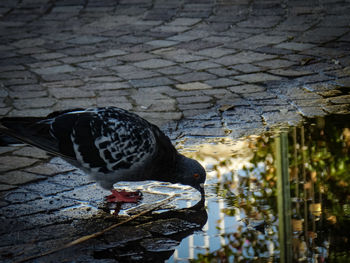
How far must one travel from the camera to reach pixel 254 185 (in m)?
4.20

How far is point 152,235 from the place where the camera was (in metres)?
3.61

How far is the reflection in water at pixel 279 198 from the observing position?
3343 mm

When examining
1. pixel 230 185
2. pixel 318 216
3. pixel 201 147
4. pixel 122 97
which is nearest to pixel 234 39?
pixel 122 97

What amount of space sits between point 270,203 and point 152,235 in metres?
0.88

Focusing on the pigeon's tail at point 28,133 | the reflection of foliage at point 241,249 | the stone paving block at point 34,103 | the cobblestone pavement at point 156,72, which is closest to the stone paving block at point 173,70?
the cobblestone pavement at point 156,72

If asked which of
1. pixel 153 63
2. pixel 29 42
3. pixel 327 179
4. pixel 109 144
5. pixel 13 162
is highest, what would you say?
pixel 29 42

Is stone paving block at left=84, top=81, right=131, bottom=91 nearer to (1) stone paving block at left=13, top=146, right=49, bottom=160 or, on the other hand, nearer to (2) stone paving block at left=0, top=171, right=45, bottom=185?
(1) stone paving block at left=13, top=146, right=49, bottom=160

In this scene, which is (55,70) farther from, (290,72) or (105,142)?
(105,142)

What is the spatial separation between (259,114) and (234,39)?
8.80 ft

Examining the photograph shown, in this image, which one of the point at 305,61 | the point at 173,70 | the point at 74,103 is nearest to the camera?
the point at 74,103

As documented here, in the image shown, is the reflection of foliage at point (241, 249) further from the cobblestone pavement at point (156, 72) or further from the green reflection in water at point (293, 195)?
the cobblestone pavement at point (156, 72)

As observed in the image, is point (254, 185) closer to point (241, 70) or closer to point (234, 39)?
point (241, 70)

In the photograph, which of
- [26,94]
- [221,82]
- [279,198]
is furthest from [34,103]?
[279,198]

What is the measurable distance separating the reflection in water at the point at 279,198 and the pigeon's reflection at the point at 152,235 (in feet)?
0.24
